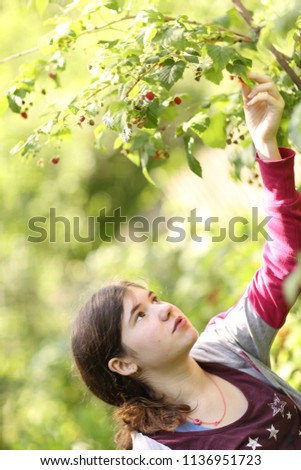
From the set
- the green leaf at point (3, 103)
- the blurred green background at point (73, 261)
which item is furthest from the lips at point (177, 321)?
the blurred green background at point (73, 261)

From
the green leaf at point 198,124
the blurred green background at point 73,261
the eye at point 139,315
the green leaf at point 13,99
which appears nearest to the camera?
the eye at point 139,315

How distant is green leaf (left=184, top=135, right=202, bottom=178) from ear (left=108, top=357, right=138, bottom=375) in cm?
45

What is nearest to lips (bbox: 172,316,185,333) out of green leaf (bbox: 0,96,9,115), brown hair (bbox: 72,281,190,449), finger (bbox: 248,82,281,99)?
brown hair (bbox: 72,281,190,449)

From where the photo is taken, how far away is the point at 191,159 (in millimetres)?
1900

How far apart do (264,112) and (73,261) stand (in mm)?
4723

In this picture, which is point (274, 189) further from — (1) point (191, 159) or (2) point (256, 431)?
(2) point (256, 431)

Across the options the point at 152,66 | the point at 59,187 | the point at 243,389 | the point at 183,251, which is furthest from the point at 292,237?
the point at 59,187

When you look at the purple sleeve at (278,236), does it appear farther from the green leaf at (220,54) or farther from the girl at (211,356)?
the green leaf at (220,54)

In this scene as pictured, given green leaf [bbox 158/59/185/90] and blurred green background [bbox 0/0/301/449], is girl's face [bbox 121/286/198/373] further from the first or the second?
blurred green background [bbox 0/0/301/449]

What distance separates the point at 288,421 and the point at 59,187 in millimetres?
5003

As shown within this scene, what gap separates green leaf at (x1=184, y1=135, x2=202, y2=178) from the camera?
6.20 ft

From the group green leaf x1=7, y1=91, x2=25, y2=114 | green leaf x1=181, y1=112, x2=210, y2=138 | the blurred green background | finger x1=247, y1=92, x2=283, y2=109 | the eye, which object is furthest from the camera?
the blurred green background

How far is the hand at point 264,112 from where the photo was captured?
164 centimetres

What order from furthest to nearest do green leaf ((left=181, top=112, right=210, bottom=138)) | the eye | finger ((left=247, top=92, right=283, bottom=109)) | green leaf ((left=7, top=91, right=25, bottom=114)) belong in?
green leaf ((left=7, top=91, right=25, bottom=114))
green leaf ((left=181, top=112, right=210, bottom=138))
the eye
finger ((left=247, top=92, right=283, bottom=109))
